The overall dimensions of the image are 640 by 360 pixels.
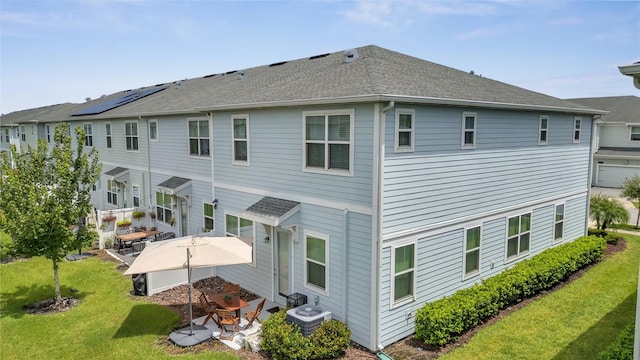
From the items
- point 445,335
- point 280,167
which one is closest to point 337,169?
point 280,167

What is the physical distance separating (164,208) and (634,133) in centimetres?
3803

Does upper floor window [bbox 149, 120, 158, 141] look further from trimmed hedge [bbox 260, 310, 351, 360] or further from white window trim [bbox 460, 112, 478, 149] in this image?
white window trim [bbox 460, 112, 478, 149]

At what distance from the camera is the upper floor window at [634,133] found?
35.4m

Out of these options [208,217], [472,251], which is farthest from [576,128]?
[208,217]

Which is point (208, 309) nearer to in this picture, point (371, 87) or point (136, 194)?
point (371, 87)

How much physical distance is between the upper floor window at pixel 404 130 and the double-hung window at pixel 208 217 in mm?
8256

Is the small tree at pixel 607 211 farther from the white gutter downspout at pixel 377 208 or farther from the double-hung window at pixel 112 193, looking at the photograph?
the double-hung window at pixel 112 193

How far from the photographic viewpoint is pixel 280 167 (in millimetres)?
11828

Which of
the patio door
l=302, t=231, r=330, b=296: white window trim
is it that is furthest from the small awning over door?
Answer: the patio door

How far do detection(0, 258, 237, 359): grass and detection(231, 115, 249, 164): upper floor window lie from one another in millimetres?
5016

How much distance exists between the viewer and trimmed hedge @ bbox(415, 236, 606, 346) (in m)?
9.82

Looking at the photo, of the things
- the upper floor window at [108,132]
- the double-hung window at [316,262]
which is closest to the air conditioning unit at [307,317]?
the double-hung window at [316,262]

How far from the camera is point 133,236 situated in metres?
17.7

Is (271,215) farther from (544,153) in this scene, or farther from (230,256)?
(544,153)
